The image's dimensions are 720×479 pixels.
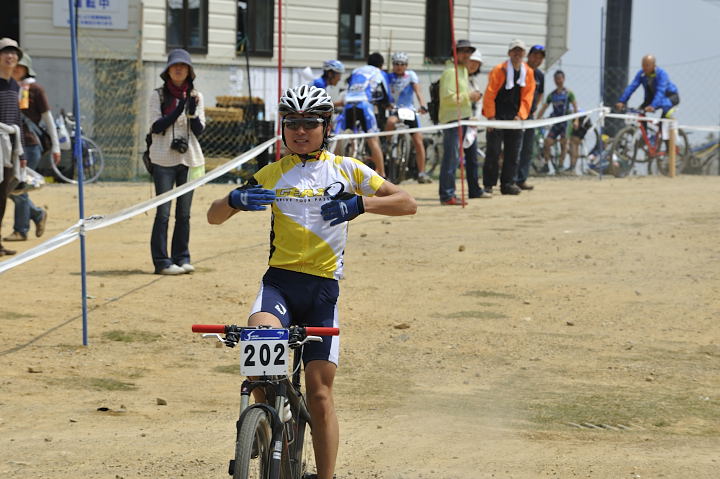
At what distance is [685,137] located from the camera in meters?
22.0

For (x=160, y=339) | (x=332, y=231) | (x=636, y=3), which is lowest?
(x=160, y=339)

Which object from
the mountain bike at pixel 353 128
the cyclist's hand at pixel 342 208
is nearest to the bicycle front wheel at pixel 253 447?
the cyclist's hand at pixel 342 208

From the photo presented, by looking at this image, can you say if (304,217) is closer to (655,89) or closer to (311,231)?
(311,231)

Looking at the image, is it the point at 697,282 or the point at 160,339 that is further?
the point at 697,282

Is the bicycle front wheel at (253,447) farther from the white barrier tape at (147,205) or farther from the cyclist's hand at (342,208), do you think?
the white barrier tape at (147,205)

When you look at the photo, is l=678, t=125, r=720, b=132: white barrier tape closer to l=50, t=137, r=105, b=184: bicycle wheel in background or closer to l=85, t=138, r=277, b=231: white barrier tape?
l=50, t=137, r=105, b=184: bicycle wheel in background

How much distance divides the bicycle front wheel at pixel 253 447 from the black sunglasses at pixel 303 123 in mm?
1282

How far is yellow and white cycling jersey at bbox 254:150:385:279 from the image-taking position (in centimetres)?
530

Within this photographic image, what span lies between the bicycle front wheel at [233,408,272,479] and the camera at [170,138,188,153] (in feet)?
21.2

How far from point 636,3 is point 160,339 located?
19.3 metres

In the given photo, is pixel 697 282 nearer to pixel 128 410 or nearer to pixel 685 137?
pixel 128 410

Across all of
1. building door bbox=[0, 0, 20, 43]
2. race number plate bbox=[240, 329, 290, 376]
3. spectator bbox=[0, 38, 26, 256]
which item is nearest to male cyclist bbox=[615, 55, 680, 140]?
spectator bbox=[0, 38, 26, 256]

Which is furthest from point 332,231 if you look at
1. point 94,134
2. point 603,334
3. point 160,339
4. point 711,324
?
point 94,134

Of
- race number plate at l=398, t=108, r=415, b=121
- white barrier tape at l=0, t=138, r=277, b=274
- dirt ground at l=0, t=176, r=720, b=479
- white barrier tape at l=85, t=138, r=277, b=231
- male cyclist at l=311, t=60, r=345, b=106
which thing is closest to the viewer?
dirt ground at l=0, t=176, r=720, b=479
